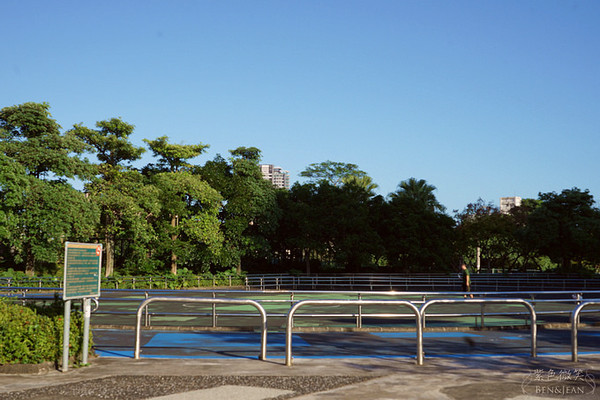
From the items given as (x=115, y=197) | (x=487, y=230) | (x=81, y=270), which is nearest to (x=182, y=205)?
(x=115, y=197)

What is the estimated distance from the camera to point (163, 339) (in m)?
12.7

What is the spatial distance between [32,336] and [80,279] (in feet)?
3.30

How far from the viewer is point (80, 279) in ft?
27.8

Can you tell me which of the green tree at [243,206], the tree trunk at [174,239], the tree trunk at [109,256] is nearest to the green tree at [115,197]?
the tree trunk at [109,256]

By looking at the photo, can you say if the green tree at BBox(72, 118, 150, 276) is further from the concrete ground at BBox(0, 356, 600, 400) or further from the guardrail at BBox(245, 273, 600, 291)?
the concrete ground at BBox(0, 356, 600, 400)

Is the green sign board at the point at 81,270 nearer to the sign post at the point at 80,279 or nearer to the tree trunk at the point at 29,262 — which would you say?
the sign post at the point at 80,279

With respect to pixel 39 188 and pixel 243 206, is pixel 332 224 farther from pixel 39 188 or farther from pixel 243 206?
pixel 39 188

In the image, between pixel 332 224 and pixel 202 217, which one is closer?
pixel 202 217

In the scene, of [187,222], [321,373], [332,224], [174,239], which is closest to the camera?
[321,373]

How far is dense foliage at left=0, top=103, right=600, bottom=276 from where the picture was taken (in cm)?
3744

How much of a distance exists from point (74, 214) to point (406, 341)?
29942 mm

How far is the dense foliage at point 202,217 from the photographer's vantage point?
37.4 meters

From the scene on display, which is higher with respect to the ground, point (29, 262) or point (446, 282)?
point (29, 262)

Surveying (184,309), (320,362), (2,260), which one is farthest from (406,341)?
(2,260)
